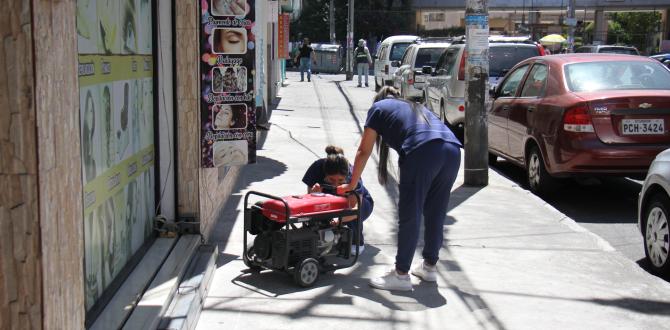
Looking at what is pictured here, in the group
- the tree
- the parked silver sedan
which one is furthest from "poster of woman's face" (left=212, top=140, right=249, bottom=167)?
the tree

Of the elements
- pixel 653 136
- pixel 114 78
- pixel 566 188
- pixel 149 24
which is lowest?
pixel 566 188

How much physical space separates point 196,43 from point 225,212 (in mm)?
2233

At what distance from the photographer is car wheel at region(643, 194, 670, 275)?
19.5 ft

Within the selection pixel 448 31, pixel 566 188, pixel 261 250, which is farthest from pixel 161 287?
pixel 448 31

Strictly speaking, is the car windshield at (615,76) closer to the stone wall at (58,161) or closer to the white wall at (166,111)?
the white wall at (166,111)

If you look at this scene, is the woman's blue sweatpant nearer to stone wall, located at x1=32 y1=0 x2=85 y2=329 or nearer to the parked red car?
stone wall, located at x1=32 y1=0 x2=85 y2=329

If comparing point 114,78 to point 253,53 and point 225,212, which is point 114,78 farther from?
point 225,212

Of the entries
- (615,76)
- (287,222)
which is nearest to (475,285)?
(287,222)

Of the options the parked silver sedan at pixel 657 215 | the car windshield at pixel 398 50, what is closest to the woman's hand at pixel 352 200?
the parked silver sedan at pixel 657 215

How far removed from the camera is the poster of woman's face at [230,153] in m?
5.93

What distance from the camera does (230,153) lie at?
5.95 m

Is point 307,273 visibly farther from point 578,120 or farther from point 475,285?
point 578,120

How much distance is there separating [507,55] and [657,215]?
333 inches

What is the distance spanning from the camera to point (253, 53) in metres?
5.95
